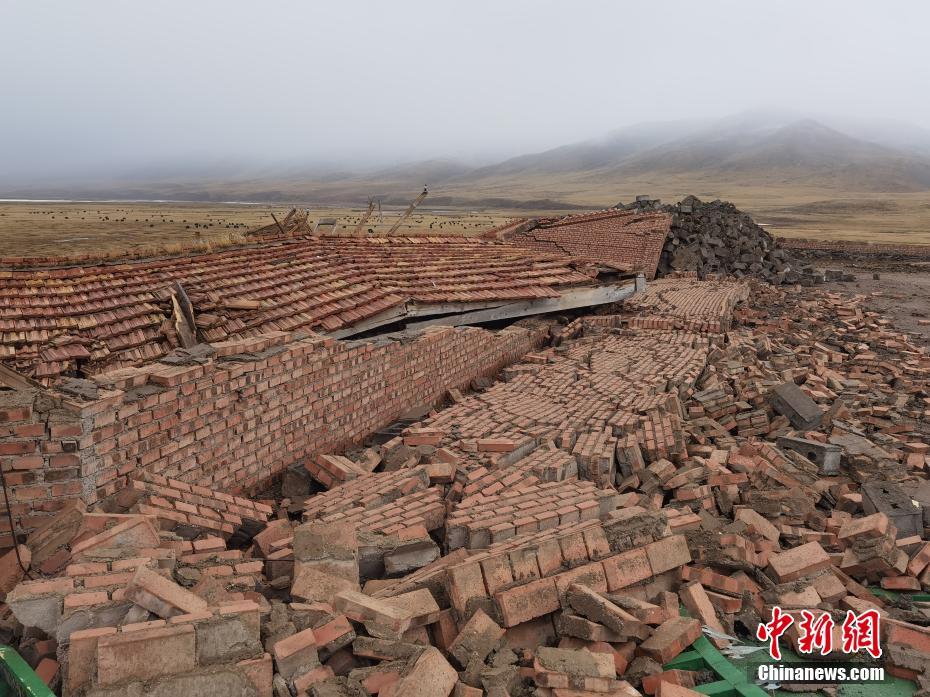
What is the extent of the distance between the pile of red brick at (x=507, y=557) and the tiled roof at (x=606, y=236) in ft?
39.5

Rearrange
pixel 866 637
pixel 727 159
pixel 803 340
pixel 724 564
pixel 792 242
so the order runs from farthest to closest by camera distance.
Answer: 1. pixel 727 159
2. pixel 792 242
3. pixel 803 340
4. pixel 724 564
5. pixel 866 637

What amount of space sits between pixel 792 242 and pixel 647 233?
1515cm

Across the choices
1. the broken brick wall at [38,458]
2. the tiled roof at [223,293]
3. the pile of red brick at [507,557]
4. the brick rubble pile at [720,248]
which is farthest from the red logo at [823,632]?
the brick rubble pile at [720,248]

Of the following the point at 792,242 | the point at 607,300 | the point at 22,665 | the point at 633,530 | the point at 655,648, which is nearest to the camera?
the point at 22,665

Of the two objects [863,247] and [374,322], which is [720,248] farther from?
[374,322]

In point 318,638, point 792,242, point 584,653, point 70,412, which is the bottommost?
point 792,242

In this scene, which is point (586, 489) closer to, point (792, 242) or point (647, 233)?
point (647, 233)

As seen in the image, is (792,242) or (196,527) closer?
(196,527)

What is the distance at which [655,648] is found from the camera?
332cm

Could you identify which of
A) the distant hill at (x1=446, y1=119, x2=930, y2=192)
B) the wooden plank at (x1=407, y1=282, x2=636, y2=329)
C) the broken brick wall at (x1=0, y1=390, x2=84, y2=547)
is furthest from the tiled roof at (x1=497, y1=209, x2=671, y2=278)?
the distant hill at (x1=446, y1=119, x2=930, y2=192)

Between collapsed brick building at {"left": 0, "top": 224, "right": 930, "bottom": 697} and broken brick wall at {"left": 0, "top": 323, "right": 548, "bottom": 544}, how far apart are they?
21 millimetres

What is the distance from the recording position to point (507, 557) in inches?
142

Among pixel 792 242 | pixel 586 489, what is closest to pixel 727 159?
pixel 792 242

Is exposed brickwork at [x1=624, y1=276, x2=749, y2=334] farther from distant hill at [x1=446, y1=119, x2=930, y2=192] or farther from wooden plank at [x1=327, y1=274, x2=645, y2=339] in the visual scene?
distant hill at [x1=446, y1=119, x2=930, y2=192]
